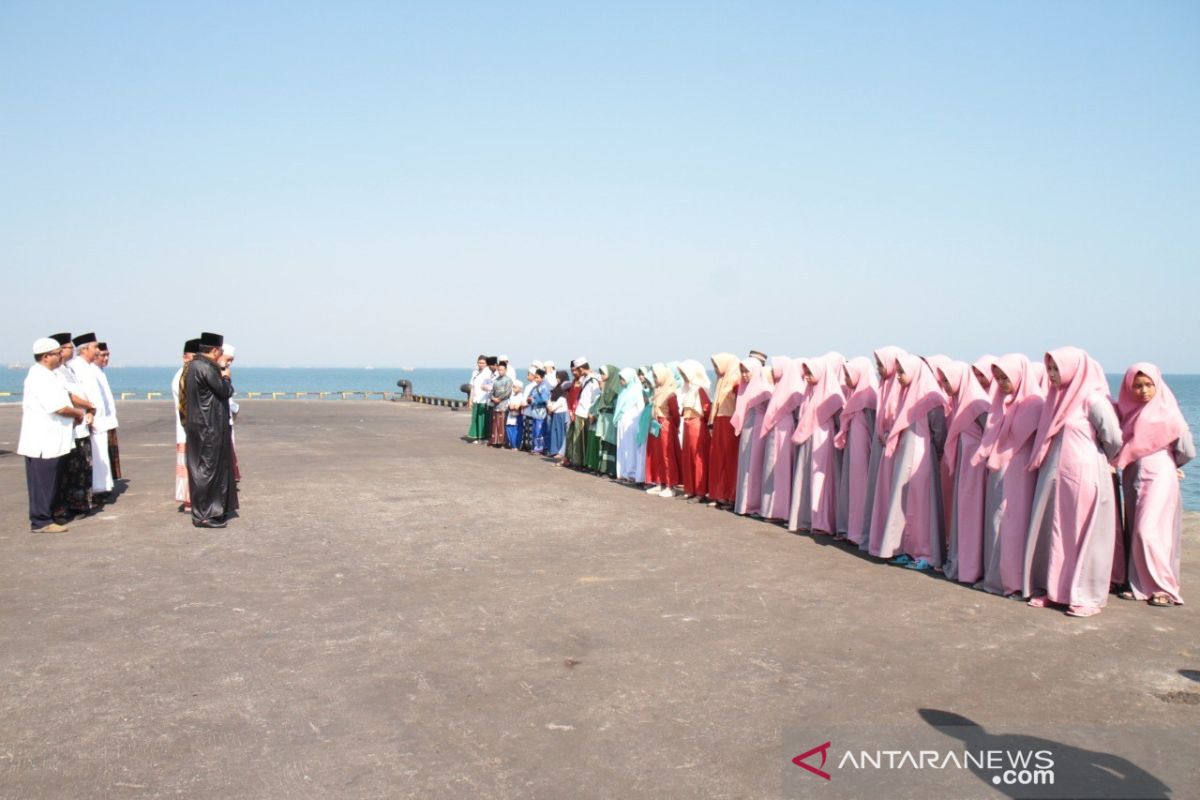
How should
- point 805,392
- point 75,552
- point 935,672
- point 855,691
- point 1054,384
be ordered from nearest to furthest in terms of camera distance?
1. point 855,691
2. point 935,672
3. point 1054,384
4. point 75,552
5. point 805,392

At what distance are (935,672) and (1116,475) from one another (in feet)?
9.17

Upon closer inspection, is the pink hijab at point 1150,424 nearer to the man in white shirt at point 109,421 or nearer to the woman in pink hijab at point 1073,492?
the woman in pink hijab at point 1073,492

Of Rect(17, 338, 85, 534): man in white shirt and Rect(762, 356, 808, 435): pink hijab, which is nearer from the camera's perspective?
Rect(17, 338, 85, 534): man in white shirt

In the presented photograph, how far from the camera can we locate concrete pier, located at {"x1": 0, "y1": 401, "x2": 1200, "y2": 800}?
3689 millimetres

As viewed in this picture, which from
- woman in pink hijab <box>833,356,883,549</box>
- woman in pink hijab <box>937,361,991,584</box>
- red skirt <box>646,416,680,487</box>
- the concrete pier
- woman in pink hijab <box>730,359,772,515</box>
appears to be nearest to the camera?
the concrete pier

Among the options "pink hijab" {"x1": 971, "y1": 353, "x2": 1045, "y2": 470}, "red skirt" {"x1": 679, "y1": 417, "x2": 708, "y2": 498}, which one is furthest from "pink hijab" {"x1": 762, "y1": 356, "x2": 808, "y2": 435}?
"pink hijab" {"x1": 971, "y1": 353, "x2": 1045, "y2": 470}

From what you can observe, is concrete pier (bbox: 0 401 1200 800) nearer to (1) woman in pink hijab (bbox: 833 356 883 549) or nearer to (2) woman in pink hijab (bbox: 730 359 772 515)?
(1) woman in pink hijab (bbox: 833 356 883 549)

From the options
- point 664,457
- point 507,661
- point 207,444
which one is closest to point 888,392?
point 664,457

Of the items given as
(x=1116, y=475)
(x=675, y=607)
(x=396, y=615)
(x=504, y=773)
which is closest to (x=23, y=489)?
(x=396, y=615)

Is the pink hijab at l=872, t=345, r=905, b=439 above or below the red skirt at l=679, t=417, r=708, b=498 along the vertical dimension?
above

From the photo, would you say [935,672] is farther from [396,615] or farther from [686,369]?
[686,369]

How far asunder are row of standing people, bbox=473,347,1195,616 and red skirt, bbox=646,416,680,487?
0.77 m

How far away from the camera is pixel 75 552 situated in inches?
294

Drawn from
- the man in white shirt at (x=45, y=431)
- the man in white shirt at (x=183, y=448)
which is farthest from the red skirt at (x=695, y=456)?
the man in white shirt at (x=45, y=431)
